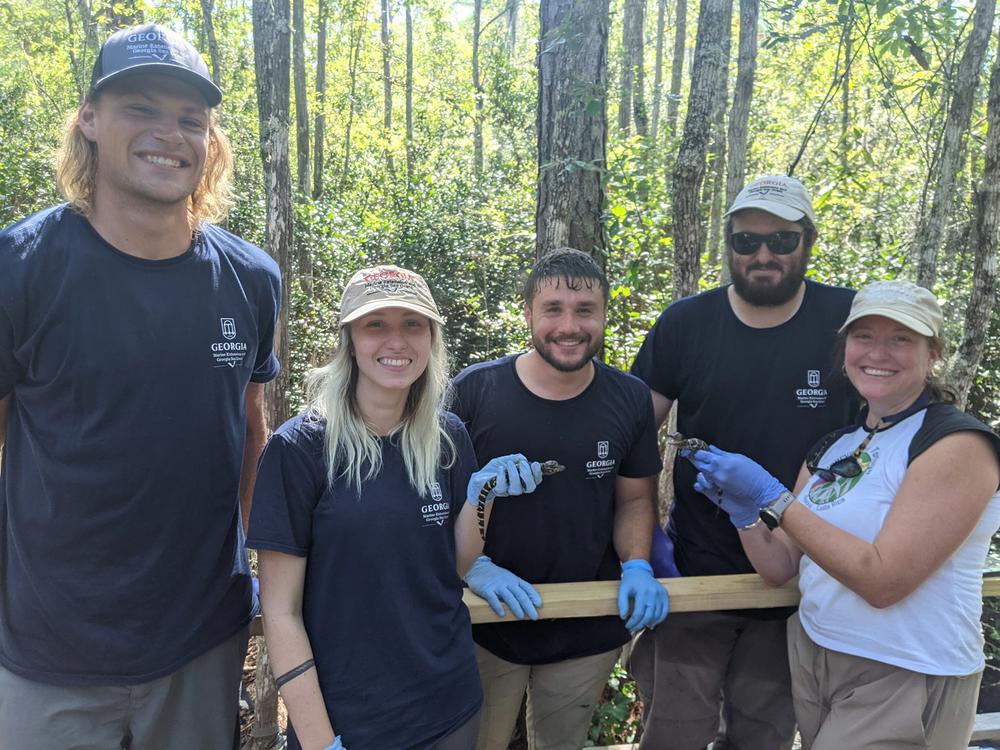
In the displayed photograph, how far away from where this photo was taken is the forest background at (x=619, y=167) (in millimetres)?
4211

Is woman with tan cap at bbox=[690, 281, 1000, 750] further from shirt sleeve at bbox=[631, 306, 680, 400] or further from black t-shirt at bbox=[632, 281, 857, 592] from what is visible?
shirt sleeve at bbox=[631, 306, 680, 400]

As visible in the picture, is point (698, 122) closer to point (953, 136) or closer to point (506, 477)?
point (953, 136)

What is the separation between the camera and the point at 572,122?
12.2ft

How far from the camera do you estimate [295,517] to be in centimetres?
201

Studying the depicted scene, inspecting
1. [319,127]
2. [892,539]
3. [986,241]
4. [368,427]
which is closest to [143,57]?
[368,427]

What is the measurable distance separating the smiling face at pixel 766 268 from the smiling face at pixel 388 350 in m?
1.49

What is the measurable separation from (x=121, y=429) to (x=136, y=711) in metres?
0.86

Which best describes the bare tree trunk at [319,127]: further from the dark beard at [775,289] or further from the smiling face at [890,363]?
the smiling face at [890,363]

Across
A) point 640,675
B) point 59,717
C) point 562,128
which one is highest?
point 562,128

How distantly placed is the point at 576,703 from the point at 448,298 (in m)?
6.83

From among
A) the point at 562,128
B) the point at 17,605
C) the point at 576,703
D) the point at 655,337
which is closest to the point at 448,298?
the point at 562,128

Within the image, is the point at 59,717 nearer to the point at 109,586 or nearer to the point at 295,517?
the point at 109,586

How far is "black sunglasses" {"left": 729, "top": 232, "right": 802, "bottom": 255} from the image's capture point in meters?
2.97

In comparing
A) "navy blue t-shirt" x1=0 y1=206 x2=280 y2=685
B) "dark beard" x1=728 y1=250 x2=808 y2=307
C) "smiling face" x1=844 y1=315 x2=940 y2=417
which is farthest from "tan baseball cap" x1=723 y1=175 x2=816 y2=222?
"navy blue t-shirt" x1=0 y1=206 x2=280 y2=685
